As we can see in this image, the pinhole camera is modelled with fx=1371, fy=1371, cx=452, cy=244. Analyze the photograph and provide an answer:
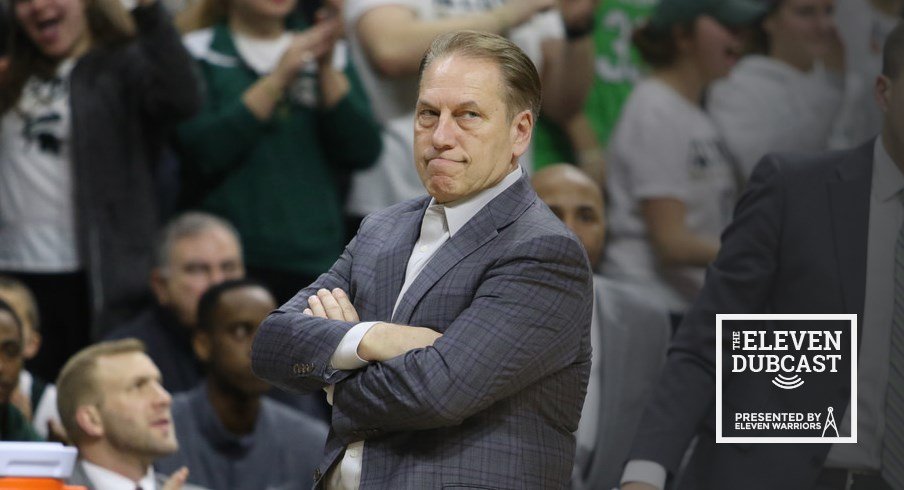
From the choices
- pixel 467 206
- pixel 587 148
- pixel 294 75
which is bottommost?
pixel 587 148

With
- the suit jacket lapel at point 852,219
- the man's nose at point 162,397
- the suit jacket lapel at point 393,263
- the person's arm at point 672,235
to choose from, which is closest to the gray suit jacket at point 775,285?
the suit jacket lapel at point 852,219

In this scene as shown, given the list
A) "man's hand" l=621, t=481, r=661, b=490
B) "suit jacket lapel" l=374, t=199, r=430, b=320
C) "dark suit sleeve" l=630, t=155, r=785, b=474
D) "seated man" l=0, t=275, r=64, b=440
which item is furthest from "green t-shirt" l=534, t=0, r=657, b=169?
"suit jacket lapel" l=374, t=199, r=430, b=320

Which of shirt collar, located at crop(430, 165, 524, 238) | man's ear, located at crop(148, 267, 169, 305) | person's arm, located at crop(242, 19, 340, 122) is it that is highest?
shirt collar, located at crop(430, 165, 524, 238)

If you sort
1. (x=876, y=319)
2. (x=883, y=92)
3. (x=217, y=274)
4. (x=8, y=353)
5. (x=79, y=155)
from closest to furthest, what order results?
(x=876, y=319), (x=883, y=92), (x=8, y=353), (x=79, y=155), (x=217, y=274)

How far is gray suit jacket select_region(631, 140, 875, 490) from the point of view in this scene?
3.34 metres

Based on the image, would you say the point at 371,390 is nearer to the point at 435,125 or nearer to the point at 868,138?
the point at 435,125

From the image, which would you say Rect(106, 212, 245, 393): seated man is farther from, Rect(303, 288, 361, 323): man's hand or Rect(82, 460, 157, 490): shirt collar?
Rect(303, 288, 361, 323): man's hand

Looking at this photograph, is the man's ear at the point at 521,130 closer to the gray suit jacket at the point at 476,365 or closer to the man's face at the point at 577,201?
the gray suit jacket at the point at 476,365

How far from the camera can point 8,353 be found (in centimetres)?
402

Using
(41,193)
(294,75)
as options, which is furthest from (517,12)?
(41,193)

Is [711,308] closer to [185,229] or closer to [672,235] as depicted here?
[672,235]

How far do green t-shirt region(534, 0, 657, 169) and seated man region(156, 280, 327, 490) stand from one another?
104cm

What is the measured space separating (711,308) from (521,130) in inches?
50.1

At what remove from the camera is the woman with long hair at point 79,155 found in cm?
449
